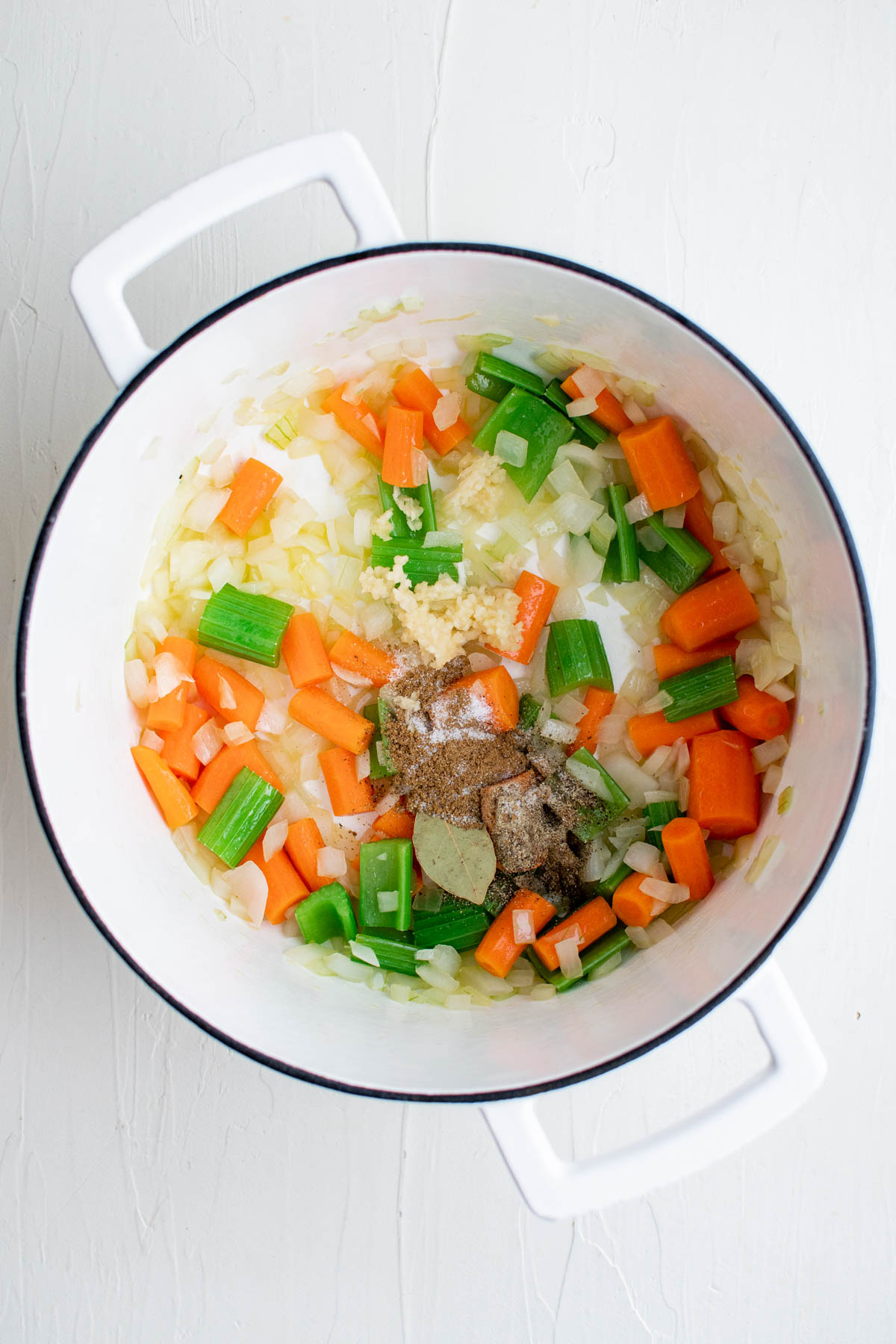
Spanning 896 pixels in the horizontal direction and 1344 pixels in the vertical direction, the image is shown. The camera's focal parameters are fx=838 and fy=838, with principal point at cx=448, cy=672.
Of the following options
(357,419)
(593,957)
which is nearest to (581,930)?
(593,957)

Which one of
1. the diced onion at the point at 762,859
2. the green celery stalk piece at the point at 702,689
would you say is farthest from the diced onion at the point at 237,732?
the diced onion at the point at 762,859

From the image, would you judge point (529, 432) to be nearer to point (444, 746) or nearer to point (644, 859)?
point (444, 746)

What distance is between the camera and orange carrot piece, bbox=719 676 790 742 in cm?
117

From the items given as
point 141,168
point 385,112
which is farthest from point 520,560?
point 141,168

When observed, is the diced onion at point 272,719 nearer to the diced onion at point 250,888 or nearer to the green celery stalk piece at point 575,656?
the diced onion at point 250,888

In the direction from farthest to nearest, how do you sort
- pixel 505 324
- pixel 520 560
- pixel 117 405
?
1. pixel 520 560
2. pixel 505 324
3. pixel 117 405

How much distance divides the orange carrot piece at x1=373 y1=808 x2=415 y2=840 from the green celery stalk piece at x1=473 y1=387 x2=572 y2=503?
0.51 meters

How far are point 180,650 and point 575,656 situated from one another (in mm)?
581

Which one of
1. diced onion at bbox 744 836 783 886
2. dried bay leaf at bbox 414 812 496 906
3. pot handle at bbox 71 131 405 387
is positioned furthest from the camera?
dried bay leaf at bbox 414 812 496 906

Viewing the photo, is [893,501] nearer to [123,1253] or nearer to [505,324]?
[505,324]

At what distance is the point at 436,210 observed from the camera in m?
1.23

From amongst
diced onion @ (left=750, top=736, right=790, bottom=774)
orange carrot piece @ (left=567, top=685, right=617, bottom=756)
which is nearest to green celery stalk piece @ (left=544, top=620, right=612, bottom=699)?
orange carrot piece @ (left=567, top=685, right=617, bottom=756)

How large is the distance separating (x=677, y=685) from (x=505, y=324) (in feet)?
1.85

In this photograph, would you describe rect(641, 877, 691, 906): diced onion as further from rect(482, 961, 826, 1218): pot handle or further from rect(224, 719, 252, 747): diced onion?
rect(224, 719, 252, 747): diced onion
